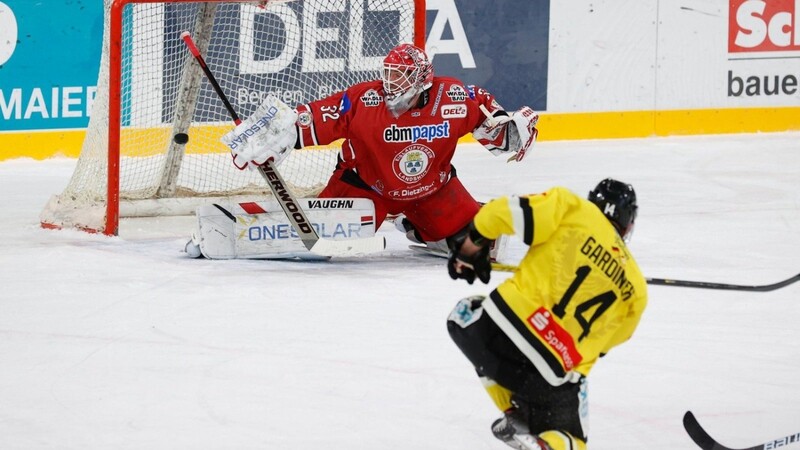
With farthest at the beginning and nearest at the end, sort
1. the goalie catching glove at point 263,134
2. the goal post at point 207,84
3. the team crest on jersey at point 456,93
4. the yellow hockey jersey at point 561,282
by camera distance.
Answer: the goal post at point 207,84, the team crest on jersey at point 456,93, the goalie catching glove at point 263,134, the yellow hockey jersey at point 561,282

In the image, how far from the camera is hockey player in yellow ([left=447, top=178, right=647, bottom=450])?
3.08 meters

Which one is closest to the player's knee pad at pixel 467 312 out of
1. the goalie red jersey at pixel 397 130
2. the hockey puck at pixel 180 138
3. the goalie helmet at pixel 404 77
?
the goalie helmet at pixel 404 77

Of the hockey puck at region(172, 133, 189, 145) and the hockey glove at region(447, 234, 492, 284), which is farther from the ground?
the hockey puck at region(172, 133, 189, 145)

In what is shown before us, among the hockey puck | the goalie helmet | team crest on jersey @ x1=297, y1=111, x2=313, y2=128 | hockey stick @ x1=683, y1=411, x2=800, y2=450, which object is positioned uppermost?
the goalie helmet

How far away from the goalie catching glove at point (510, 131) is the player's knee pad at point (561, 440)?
277 centimetres

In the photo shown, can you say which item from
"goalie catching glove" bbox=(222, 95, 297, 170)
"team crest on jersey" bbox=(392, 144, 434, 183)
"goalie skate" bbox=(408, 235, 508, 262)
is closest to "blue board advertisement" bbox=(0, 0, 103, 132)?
"goalie catching glove" bbox=(222, 95, 297, 170)

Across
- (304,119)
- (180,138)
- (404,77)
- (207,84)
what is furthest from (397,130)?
(207,84)

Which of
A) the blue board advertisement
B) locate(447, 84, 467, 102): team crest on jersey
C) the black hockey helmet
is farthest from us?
the blue board advertisement

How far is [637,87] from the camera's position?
8.86 metres

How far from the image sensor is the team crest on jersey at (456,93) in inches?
225

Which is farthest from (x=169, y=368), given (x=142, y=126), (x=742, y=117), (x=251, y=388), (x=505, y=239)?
(x=742, y=117)

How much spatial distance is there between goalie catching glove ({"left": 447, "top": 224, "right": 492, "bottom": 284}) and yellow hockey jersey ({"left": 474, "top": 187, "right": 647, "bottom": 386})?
1.2 inches

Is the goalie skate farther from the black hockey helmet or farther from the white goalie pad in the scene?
the black hockey helmet

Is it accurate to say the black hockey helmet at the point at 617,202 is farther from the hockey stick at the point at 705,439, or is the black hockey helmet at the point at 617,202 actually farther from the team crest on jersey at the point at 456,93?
the team crest on jersey at the point at 456,93
